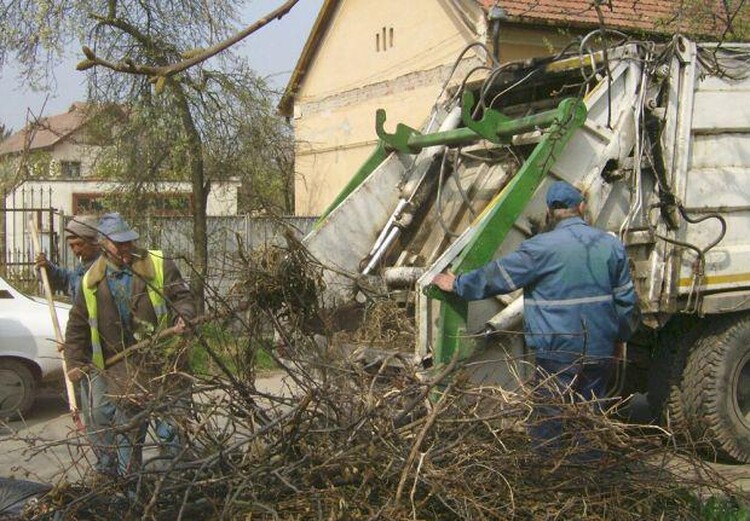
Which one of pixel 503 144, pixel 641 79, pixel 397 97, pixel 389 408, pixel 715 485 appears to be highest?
pixel 397 97

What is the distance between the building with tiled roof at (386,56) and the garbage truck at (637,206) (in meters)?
7.16

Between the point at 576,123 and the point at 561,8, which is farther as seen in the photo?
the point at 561,8

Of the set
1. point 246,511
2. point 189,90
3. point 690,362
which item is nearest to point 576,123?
point 690,362

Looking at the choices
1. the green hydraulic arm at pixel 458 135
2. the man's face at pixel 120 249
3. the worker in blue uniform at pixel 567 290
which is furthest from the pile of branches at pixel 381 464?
the green hydraulic arm at pixel 458 135

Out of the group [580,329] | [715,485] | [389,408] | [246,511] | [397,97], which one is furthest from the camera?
[397,97]

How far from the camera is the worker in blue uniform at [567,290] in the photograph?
421cm

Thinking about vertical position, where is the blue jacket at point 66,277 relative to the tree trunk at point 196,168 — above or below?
below

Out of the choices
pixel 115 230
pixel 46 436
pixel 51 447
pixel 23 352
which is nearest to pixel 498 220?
pixel 115 230

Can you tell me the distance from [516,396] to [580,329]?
1.08 metres

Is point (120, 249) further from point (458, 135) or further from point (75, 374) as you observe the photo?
point (458, 135)

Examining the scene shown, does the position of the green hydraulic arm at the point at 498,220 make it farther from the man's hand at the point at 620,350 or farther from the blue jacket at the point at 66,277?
the blue jacket at the point at 66,277

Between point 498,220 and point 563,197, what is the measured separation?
14.2 inches

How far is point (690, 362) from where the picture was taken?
17.7 feet

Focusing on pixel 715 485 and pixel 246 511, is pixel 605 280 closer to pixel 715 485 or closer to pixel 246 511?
pixel 715 485
